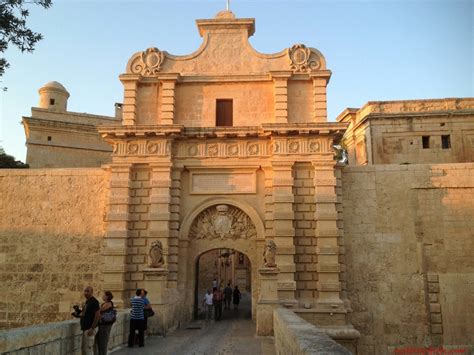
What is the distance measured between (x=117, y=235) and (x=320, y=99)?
26.5 ft

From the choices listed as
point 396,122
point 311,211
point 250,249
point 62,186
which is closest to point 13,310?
point 62,186

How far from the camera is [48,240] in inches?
577

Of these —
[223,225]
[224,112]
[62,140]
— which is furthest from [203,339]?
[62,140]

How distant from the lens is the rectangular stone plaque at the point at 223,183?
559 inches

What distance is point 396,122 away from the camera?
938 inches

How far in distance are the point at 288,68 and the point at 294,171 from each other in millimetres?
3714

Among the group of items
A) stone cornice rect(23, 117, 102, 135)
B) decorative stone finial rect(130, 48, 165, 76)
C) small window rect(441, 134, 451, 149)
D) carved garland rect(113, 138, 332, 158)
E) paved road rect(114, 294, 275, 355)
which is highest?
stone cornice rect(23, 117, 102, 135)

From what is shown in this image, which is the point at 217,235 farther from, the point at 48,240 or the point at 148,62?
the point at 148,62

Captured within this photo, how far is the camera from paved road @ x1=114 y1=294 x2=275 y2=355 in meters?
9.22

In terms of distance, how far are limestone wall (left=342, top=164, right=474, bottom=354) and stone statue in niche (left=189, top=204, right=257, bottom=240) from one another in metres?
3.36

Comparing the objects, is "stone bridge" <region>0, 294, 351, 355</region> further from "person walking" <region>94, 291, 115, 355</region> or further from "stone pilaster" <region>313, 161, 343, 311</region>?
"stone pilaster" <region>313, 161, 343, 311</region>

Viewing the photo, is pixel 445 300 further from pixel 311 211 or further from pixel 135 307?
pixel 135 307

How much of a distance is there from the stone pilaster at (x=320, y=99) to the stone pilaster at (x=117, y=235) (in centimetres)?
654

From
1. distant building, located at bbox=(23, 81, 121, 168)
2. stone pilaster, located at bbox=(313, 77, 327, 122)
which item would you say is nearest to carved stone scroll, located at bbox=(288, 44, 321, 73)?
stone pilaster, located at bbox=(313, 77, 327, 122)
